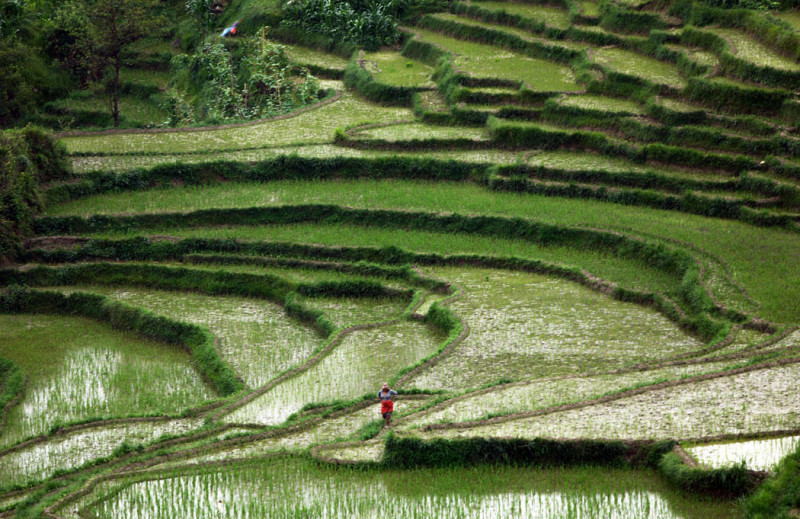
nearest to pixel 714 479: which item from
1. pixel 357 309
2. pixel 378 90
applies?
pixel 357 309

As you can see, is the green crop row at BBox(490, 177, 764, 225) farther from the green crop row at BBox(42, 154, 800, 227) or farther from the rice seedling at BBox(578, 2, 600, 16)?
the rice seedling at BBox(578, 2, 600, 16)

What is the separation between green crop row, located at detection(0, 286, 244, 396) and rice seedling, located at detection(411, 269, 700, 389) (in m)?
2.79

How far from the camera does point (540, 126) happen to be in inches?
745

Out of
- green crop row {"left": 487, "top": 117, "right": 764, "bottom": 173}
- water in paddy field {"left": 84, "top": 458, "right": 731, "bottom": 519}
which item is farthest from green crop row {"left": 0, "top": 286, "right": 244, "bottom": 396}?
green crop row {"left": 487, "top": 117, "right": 764, "bottom": 173}

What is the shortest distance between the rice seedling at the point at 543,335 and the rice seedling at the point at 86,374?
11.2 feet

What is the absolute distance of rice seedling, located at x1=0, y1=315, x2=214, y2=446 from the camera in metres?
12.0

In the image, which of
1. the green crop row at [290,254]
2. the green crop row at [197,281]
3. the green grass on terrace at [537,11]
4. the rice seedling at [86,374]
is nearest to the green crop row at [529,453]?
the rice seedling at [86,374]

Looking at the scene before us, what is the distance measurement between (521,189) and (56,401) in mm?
8701

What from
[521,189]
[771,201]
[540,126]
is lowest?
[771,201]

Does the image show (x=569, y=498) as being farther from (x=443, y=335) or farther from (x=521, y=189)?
(x=521, y=189)

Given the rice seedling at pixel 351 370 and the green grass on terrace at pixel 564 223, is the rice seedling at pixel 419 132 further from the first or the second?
the rice seedling at pixel 351 370

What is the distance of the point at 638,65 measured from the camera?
66.8ft

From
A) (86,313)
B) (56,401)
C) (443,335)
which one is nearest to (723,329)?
(443,335)

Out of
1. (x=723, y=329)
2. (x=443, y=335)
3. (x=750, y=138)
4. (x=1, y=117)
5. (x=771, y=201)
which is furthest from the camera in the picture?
(x=1, y=117)
